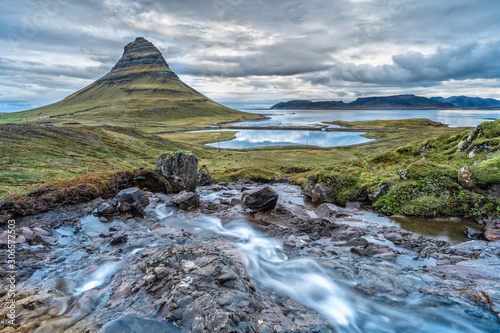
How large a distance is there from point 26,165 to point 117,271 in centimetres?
2795

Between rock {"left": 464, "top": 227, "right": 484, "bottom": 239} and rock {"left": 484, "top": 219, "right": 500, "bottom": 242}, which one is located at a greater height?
rock {"left": 484, "top": 219, "right": 500, "bottom": 242}

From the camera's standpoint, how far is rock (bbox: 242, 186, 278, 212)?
1814 centimetres

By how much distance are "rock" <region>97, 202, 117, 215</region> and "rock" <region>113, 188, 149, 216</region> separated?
14.0 inches

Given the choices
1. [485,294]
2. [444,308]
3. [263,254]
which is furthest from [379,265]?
[263,254]

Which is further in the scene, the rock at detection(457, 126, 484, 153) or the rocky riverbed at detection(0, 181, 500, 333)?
the rock at detection(457, 126, 484, 153)

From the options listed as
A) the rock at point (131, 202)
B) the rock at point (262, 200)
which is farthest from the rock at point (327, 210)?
the rock at point (131, 202)

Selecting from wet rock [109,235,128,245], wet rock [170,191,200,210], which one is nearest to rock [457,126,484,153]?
wet rock [170,191,200,210]

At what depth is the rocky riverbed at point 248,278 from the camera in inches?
276

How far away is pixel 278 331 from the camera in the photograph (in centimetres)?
645

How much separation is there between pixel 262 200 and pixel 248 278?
8.90 meters

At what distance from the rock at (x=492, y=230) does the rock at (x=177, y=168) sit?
2222 centimetres

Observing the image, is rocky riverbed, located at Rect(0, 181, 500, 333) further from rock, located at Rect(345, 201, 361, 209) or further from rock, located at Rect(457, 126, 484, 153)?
rock, located at Rect(457, 126, 484, 153)

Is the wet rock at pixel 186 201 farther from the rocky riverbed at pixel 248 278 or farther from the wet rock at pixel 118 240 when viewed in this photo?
the wet rock at pixel 118 240

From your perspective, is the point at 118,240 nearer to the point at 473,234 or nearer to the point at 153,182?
the point at 153,182
